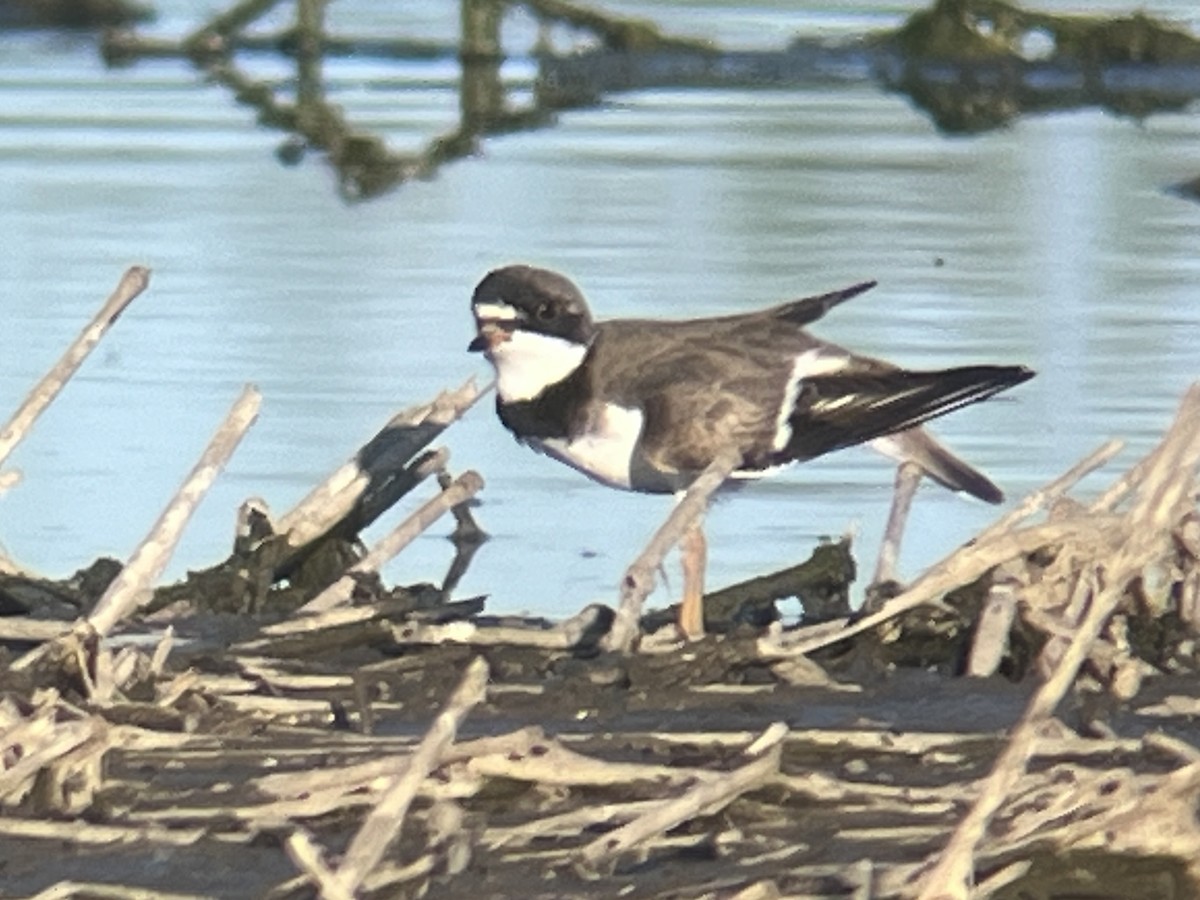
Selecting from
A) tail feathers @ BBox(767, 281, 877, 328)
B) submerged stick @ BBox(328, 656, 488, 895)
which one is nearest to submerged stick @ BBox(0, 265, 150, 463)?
tail feathers @ BBox(767, 281, 877, 328)

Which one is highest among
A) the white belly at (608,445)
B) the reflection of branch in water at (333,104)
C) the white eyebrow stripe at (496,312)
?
the white eyebrow stripe at (496,312)

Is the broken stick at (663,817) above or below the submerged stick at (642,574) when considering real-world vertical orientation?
above

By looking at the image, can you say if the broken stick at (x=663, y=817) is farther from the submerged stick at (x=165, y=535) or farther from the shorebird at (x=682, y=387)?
the shorebird at (x=682, y=387)

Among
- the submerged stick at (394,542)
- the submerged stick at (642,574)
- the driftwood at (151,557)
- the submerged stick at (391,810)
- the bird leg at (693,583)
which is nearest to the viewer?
the submerged stick at (391,810)

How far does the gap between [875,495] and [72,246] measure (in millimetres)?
4292

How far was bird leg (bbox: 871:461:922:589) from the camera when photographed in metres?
6.72

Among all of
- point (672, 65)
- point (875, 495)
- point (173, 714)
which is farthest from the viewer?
point (672, 65)

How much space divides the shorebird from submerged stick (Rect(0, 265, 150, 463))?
1061 mm

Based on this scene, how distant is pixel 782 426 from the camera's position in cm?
739

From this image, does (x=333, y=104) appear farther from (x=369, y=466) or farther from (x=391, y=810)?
(x=391, y=810)

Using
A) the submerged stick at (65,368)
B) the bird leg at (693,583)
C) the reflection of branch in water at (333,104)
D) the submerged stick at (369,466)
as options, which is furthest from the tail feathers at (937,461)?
the reflection of branch in water at (333,104)

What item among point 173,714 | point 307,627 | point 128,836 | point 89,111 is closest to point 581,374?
point 307,627

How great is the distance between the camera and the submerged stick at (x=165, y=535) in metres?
5.76

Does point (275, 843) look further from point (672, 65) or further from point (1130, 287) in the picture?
point (672, 65)
